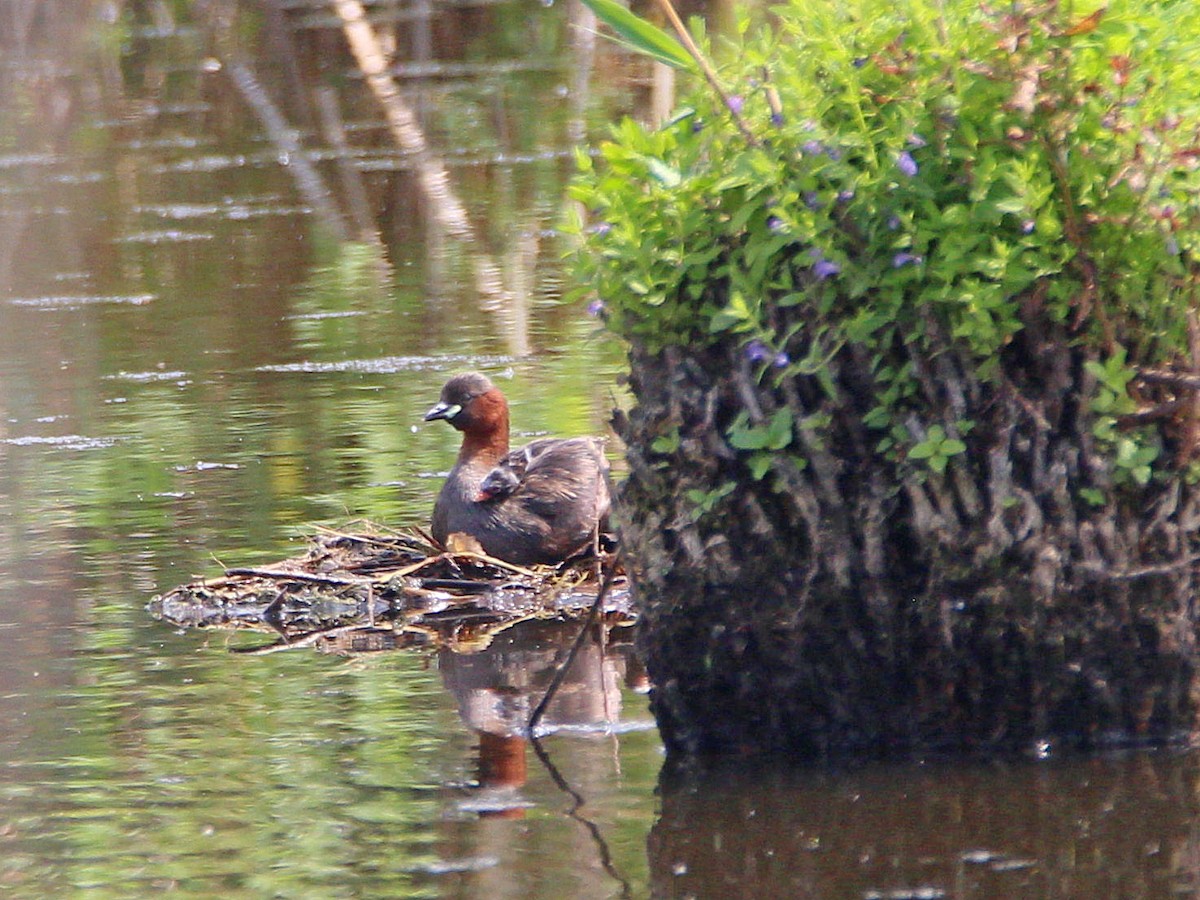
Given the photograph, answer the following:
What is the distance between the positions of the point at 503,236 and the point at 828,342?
767cm

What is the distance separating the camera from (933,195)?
4.29 metres

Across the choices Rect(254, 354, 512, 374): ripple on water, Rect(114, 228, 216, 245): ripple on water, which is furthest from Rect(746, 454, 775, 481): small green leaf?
Rect(114, 228, 216, 245): ripple on water

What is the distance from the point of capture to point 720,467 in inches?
178

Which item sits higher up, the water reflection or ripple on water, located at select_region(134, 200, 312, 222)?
ripple on water, located at select_region(134, 200, 312, 222)

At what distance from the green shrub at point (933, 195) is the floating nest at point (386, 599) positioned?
170cm

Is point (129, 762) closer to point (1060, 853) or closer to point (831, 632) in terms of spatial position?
point (831, 632)

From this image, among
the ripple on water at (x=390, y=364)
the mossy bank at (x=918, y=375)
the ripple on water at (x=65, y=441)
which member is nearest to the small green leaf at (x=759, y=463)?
the mossy bank at (x=918, y=375)

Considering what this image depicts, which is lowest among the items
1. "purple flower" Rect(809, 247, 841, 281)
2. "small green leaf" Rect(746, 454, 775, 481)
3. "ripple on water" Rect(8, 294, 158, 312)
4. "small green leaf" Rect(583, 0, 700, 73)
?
"ripple on water" Rect(8, 294, 158, 312)

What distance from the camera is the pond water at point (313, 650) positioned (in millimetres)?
4172

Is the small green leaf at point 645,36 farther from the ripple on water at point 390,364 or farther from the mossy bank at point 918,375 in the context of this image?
the ripple on water at point 390,364

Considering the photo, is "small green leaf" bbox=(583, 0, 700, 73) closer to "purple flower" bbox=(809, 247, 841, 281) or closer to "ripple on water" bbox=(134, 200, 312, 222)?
"purple flower" bbox=(809, 247, 841, 281)

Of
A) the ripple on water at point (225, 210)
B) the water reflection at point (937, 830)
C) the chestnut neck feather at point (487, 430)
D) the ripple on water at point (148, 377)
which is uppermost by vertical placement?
the ripple on water at point (225, 210)

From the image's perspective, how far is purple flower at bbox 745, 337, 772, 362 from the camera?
4375 millimetres

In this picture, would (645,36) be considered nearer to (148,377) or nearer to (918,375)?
(918,375)
